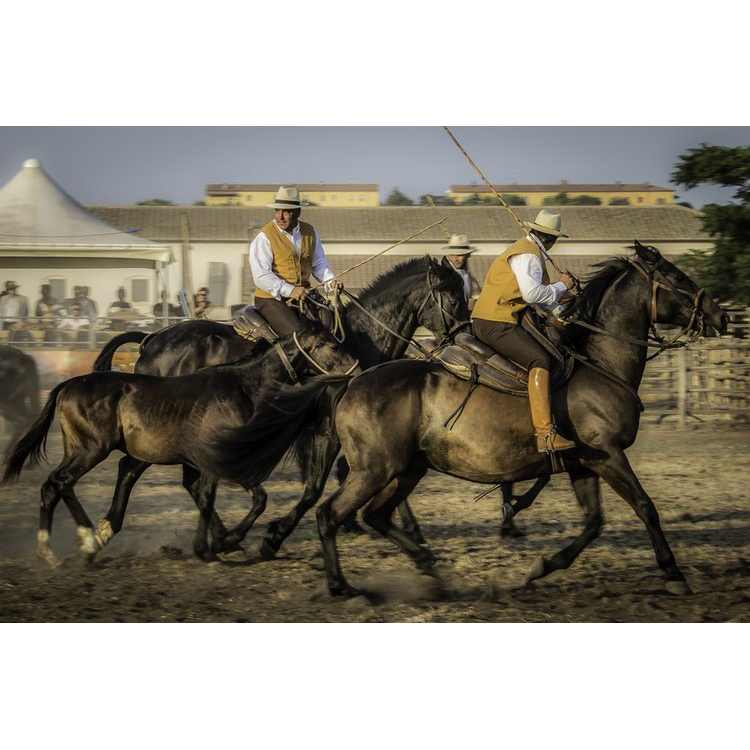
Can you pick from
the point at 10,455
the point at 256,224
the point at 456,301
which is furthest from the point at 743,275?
the point at 256,224

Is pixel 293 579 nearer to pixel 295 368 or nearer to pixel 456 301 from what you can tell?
pixel 295 368

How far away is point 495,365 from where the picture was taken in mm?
6148

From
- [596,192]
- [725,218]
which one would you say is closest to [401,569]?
[725,218]

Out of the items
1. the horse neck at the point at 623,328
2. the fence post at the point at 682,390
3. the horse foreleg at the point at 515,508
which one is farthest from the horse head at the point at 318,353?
the fence post at the point at 682,390

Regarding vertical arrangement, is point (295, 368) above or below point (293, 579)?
above

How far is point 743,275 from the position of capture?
14.2 m

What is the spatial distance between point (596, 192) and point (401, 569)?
27.4m

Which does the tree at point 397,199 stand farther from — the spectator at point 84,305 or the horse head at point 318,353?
the horse head at point 318,353

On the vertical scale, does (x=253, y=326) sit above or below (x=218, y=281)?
above

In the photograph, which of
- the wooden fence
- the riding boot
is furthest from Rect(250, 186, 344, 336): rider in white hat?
→ the wooden fence

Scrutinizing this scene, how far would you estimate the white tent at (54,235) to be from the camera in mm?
18969

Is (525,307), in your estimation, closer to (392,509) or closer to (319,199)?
(392,509)

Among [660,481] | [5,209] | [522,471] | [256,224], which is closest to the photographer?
[522,471]

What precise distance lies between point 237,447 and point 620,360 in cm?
249
